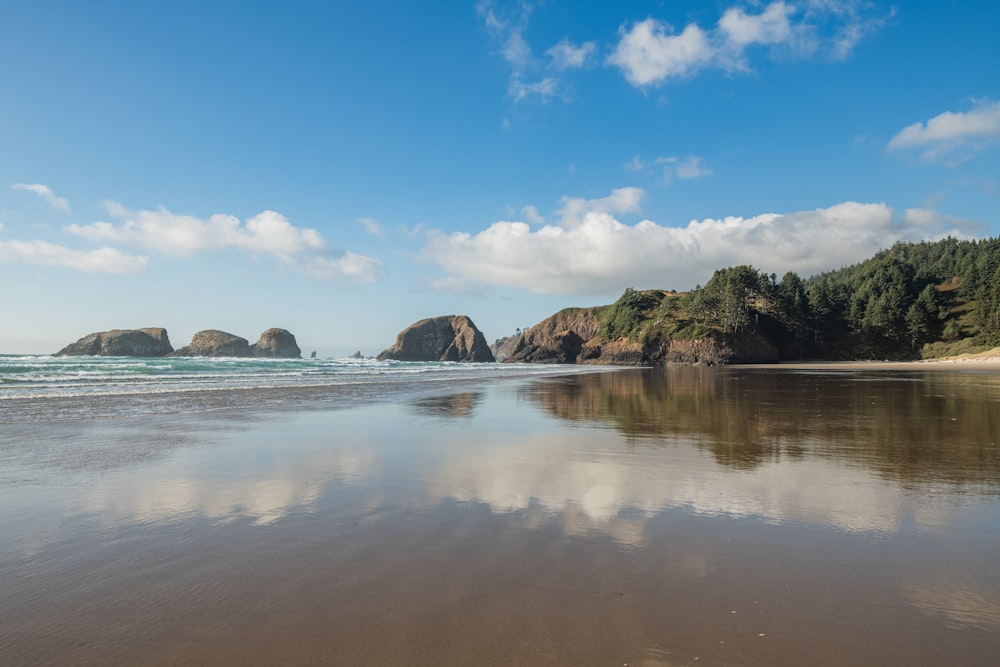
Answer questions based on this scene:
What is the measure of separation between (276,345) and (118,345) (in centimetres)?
4158

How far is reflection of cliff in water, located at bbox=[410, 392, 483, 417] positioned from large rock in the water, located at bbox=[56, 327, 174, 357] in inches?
5823

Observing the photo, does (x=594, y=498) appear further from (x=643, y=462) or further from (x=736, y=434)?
(x=736, y=434)

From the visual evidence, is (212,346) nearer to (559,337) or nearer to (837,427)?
(559,337)

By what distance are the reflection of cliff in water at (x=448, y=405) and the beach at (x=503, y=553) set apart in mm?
5983

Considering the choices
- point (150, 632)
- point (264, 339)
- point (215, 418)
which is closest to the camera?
point (150, 632)

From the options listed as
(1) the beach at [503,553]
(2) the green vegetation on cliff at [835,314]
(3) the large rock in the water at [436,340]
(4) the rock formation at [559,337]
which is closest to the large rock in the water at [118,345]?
(3) the large rock in the water at [436,340]

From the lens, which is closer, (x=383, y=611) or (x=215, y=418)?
(x=383, y=611)

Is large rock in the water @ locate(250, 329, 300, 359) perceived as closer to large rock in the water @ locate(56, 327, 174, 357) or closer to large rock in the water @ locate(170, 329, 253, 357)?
large rock in the water @ locate(170, 329, 253, 357)

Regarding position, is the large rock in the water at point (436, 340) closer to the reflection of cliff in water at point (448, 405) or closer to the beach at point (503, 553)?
the reflection of cliff in water at point (448, 405)

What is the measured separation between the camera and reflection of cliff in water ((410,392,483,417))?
16786 mm

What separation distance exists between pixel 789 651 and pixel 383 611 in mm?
2747

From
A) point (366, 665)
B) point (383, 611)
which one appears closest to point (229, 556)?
point (383, 611)

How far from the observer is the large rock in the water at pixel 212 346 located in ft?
497

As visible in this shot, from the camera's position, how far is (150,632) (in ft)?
11.3
